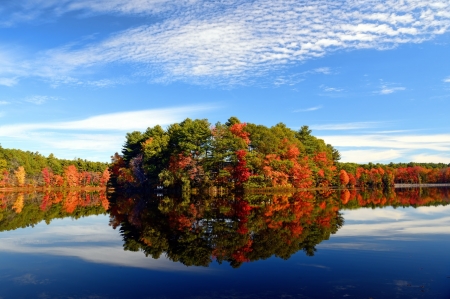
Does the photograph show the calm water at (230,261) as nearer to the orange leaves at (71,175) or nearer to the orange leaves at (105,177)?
the orange leaves at (71,175)

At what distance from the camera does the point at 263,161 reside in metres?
64.1

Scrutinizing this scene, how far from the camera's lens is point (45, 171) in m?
119

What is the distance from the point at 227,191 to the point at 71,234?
43.4 meters

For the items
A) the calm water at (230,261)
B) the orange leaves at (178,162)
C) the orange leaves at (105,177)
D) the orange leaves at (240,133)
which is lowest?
the calm water at (230,261)

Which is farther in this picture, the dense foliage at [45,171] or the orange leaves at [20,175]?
the dense foliage at [45,171]

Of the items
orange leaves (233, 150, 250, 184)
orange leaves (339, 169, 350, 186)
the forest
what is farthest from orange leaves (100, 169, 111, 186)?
orange leaves (233, 150, 250, 184)

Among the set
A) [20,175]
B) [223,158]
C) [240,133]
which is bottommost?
[20,175]

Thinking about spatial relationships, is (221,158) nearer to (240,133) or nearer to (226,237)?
(240,133)

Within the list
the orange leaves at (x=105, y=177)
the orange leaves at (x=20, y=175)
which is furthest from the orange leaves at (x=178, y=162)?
the orange leaves at (x=105, y=177)

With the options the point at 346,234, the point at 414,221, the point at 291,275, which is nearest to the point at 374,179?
the point at 414,221

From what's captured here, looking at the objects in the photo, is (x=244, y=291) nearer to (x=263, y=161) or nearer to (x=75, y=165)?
(x=263, y=161)

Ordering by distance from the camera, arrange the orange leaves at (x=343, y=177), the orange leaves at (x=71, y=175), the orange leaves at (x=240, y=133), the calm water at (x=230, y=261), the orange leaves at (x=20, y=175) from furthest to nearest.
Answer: the orange leaves at (x=71, y=175) → the orange leaves at (x=343, y=177) → the orange leaves at (x=20, y=175) → the orange leaves at (x=240, y=133) → the calm water at (x=230, y=261)

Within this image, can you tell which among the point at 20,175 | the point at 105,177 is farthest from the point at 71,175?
the point at 20,175

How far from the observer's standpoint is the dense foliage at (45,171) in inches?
4139
